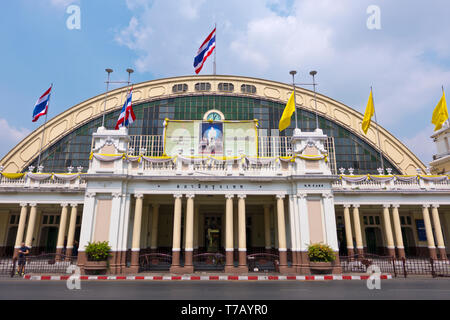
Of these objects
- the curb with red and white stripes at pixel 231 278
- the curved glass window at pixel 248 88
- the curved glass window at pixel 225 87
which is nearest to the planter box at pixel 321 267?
the curb with red and white stripes at pixel 231 278

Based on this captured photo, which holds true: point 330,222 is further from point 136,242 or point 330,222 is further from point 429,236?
point 136,242

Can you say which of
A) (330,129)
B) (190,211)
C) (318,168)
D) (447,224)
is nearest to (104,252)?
(190,211)

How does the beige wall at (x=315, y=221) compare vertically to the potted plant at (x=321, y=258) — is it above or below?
above

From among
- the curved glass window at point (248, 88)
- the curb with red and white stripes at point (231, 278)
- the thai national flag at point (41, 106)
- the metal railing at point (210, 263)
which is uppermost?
the curved glass window at point (248, 88)

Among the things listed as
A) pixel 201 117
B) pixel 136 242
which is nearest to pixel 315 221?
pixel 136 242

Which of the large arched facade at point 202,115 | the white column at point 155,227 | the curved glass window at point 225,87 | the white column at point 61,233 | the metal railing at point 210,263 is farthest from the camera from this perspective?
the curved glass window at point 225,87

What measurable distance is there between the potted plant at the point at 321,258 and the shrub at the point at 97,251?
14910 millimetres

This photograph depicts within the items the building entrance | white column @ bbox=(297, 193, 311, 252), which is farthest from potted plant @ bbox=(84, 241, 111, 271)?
white column @ bbox=(297, 193, 311, 252)

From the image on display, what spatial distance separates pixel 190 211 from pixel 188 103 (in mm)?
23473

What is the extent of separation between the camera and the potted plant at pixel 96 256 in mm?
19391

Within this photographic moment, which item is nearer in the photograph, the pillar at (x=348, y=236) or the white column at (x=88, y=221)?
the white column at (x=88, y=221)

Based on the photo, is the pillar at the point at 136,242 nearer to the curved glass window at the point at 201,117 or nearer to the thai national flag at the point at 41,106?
the thai national flag at the point at 41,106
